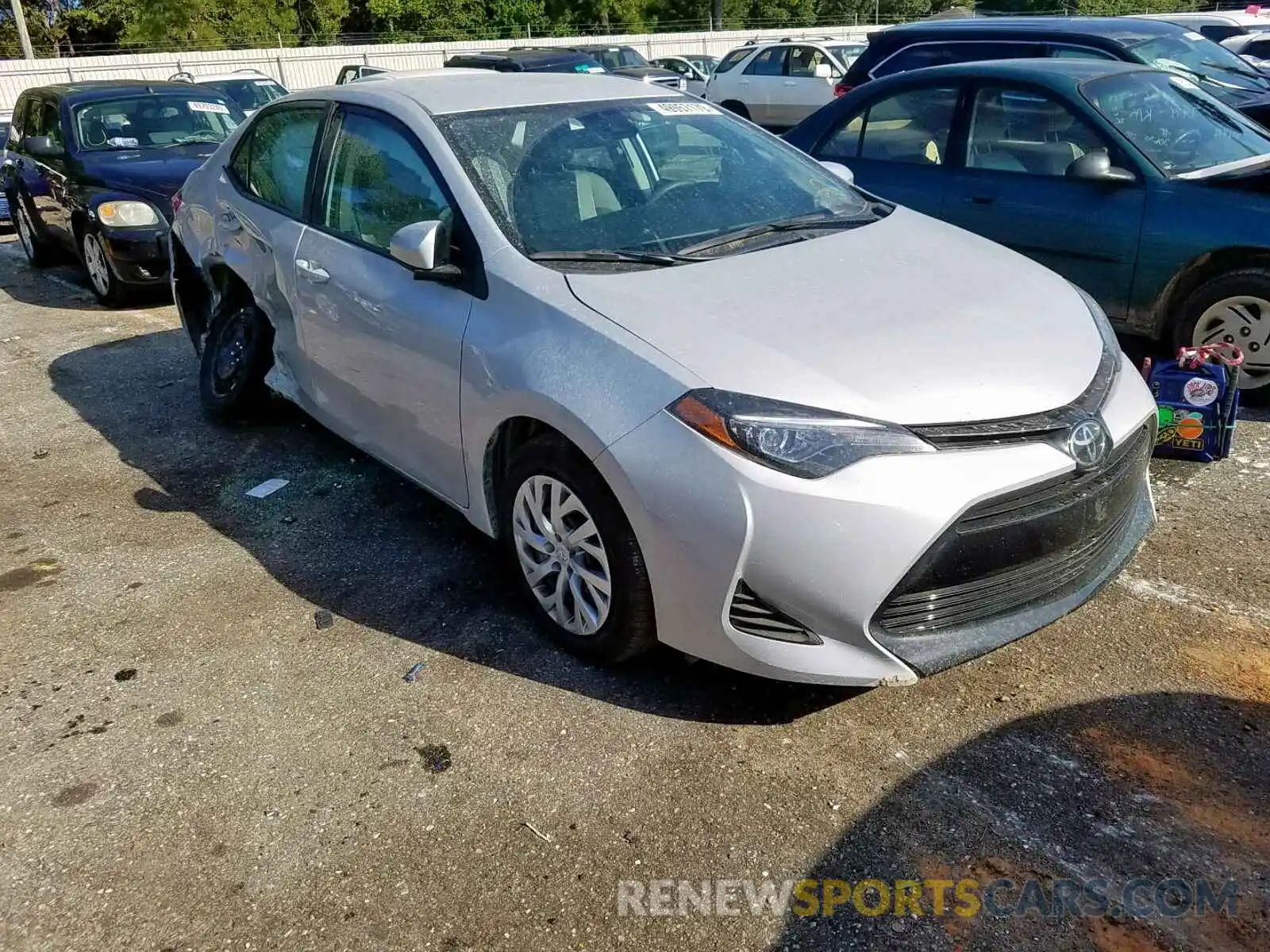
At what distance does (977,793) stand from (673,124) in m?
2.72

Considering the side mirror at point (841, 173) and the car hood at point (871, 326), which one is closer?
the car hood at point (871, 326)

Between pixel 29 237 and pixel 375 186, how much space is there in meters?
7.77

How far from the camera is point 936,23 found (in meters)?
9.42

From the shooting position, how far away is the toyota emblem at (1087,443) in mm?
2824

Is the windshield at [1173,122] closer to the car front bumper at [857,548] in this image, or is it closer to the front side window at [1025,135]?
the front side window at [1025,135]

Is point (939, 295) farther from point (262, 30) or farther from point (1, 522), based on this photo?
point (262, 30)

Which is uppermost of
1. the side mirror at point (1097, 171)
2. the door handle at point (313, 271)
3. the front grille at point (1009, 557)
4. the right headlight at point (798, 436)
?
the side mirror at point (1097, 171)

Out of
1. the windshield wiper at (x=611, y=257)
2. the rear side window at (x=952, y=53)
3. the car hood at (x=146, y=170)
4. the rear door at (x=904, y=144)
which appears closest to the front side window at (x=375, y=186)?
the windshield wiper at (x=611, y=257)

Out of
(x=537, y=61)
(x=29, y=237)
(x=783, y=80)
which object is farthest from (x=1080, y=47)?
(x=537, y=61)

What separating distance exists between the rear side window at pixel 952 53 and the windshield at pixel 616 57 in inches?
549

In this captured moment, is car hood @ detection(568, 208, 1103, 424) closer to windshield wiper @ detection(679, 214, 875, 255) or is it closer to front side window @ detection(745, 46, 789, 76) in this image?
windshield wiper @ detection(679, 214, 875, 255)

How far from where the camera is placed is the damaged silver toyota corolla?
106 inches

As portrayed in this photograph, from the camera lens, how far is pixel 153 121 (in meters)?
9.13

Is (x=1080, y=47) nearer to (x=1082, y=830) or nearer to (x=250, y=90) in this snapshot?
(x=1082, y=830)
